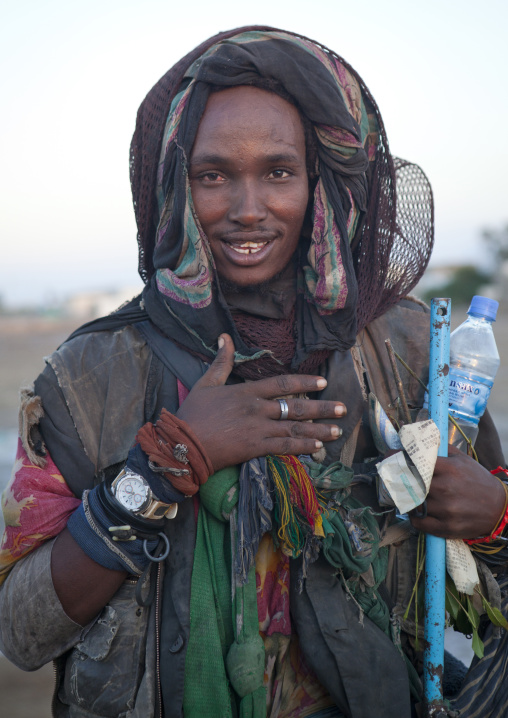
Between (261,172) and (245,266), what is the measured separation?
10.0 inches

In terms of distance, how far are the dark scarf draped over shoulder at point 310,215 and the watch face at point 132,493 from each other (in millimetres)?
423

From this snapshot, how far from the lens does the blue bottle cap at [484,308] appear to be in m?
1.85

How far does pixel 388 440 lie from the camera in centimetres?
181

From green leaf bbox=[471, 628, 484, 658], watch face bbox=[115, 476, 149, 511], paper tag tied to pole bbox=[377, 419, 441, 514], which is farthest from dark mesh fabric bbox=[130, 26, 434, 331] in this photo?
green leaf bbox=[471, 628, 484, 658]

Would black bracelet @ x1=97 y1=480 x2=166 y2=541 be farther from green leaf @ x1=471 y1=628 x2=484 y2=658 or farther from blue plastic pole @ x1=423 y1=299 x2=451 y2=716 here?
green leaf @ x1=471 y1=628 x2=484 y2=658

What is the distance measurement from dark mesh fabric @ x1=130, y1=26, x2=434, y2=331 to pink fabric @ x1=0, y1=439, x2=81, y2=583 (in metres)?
0.71

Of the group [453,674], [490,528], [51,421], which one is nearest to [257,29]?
[51,421]

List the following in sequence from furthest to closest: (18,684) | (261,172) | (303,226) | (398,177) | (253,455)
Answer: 1. (18,684)
2. (398,177)
3. (303,226)
4. (261,172)
5. (253,455)

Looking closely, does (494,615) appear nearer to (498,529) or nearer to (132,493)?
(498,529)

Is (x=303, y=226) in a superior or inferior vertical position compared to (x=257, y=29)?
inferior

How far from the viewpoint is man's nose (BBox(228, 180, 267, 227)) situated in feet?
5.85

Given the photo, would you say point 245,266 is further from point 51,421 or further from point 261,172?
point 51,421

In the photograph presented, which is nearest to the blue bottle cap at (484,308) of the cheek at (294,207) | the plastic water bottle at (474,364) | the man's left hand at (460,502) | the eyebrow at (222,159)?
the plastic water bottle at (474,364)

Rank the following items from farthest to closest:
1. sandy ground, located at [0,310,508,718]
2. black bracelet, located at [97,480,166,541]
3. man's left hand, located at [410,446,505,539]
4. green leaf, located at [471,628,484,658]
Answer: sandy ground, located at [0,310,508,718] → green leaf, located at [471,628,484,658] → man's left hand, located at [410,446,505,539] → black bracelet, located at [97,480,166,541]
